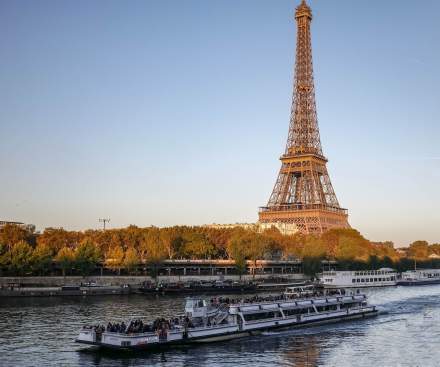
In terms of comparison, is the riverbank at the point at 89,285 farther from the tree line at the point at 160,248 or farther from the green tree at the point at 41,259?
the tree line at the point at 160,248

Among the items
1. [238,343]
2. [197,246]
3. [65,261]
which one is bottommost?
[238,343]

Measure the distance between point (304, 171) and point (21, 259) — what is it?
86614 millimetres

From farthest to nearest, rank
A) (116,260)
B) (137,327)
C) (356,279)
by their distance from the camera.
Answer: (356,279)
(116,260)
(137,327)

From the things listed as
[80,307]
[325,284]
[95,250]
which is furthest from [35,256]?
[325,284]

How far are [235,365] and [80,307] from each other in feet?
111

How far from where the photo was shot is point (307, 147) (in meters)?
162

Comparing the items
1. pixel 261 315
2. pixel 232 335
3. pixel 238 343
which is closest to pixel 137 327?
pixel 238 343

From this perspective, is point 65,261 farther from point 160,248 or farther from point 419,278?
point 419,278

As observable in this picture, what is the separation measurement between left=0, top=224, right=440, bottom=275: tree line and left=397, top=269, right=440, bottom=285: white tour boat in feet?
37.5

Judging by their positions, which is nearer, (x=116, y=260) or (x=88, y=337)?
(x=88, y=337)

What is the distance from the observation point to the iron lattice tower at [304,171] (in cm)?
15412

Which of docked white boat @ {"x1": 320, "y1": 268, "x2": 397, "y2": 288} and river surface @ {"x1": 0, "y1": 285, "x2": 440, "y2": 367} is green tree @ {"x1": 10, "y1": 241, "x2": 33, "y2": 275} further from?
docked white boat @ {"x1": 320, "y1": 268, "x2": 397, "y2": 288}

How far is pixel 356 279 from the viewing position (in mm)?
110250

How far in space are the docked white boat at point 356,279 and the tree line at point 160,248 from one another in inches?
559
